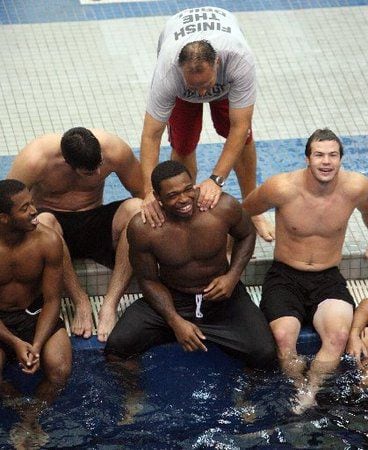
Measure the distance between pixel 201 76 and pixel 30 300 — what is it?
58.8 inches

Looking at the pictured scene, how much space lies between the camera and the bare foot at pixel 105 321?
675 centimetres

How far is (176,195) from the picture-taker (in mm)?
6281

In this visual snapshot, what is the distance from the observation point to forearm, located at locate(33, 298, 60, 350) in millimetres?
6332

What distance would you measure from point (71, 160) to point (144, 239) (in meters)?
0.61

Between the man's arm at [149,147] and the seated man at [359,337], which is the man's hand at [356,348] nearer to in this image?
the seated man at [359,337]

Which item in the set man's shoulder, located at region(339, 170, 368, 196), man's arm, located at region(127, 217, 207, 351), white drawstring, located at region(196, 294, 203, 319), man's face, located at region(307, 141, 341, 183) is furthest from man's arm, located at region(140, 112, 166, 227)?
man's shoulder, located at region(339, 170, 368, 196)

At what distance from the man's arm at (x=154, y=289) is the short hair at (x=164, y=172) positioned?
27cm

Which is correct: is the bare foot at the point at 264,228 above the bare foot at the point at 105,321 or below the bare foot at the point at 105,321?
above

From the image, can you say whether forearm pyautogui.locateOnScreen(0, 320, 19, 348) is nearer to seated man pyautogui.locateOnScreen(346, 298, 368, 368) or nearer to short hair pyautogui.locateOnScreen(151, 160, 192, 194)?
short hair pyautogui.locateOnScreen(151, 160, 192, 194)

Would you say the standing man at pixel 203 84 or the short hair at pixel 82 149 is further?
the short hair at pixel 82 149

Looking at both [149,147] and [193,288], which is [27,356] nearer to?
[193,288]

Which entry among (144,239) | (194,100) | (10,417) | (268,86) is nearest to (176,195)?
(144,239)

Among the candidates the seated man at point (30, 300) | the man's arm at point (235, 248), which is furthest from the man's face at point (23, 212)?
the man's arm at point (235, 248)

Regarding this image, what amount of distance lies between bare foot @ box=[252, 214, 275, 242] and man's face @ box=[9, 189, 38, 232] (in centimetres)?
172
